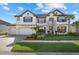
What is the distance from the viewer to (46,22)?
12359mm

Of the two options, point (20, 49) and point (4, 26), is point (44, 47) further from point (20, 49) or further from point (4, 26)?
point (4, 26)

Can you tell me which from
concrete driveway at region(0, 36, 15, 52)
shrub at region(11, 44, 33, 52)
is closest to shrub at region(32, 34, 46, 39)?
shrub at region(11, 44, 33, 52)

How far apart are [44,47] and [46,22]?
128cm

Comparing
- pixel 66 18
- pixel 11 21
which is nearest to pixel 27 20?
pixel 11 21

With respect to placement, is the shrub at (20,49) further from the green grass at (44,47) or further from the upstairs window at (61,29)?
the upstairs window at (61,29)

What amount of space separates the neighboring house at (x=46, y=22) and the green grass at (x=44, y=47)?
0.64m

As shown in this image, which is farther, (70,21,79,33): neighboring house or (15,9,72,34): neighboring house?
(15,9,72,34): neighboring house

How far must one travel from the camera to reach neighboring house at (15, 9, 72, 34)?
12.1 metres

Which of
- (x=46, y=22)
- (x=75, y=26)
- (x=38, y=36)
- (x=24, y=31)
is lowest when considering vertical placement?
(x=38, y=36)

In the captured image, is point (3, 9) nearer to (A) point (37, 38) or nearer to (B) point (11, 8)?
(B) point (11, 8)

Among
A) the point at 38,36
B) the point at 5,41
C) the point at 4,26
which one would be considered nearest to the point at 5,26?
the point at 4,26

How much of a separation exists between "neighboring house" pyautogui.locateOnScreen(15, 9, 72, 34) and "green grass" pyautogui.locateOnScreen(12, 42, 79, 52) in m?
0.64

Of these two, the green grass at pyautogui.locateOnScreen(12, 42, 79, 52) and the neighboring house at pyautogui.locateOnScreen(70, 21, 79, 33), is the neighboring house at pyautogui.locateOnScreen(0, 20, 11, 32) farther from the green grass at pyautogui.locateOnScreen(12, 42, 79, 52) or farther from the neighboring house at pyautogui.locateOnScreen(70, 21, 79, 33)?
the neighboring house at pyautogui.locateOnScreen(70, 21, 79, 33)
